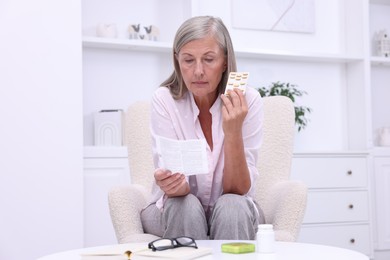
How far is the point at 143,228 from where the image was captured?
6.46ft

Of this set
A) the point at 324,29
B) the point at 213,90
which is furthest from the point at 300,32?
the point at 213,90

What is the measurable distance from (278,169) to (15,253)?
152 cm

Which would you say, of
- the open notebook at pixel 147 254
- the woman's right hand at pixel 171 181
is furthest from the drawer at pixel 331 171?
the open notebook at pixel 147 254

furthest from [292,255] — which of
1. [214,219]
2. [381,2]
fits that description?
[381,2]

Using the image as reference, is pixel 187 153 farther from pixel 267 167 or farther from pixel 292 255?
pixel 267 167

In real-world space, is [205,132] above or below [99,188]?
above

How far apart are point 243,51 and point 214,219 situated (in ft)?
7.33

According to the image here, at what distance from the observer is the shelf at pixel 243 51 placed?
3.50 metres

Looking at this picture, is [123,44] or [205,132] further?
[123,44]

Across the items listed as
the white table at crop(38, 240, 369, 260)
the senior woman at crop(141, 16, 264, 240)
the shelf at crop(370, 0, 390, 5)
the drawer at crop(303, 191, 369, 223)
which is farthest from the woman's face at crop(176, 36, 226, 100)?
the shelf at crop(370, 0, 390, 5)

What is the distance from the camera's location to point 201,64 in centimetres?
190

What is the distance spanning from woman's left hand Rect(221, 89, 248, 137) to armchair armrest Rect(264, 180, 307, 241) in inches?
12.4

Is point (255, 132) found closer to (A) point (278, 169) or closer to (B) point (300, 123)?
(A) point (278, 169)

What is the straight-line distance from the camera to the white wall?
3.02 meters
